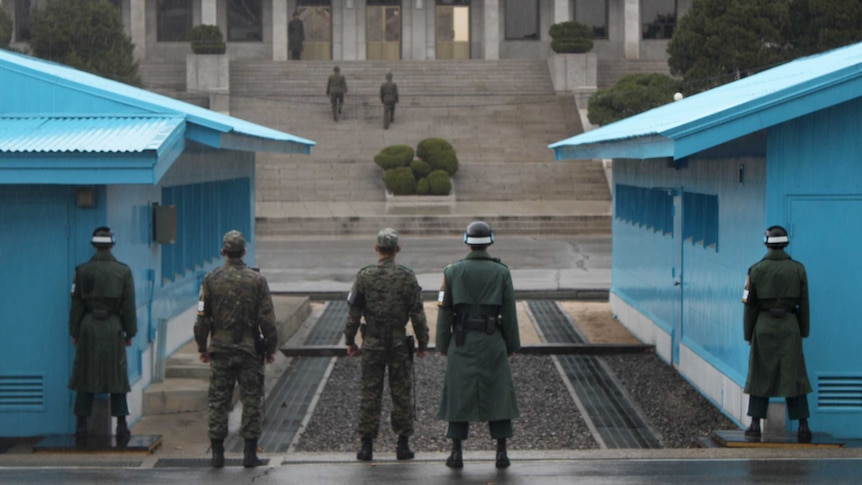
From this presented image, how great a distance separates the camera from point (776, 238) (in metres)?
9.70

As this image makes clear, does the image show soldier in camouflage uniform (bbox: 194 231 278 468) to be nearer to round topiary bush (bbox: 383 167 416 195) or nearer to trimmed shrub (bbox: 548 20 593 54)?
round topiary bush (bbox: 383 167 416 195)

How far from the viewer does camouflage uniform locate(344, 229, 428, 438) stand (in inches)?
366

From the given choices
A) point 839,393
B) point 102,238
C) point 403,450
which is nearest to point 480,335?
point 403,450

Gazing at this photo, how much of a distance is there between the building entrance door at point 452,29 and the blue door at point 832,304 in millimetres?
44144

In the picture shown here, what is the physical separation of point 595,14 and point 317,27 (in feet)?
40.2

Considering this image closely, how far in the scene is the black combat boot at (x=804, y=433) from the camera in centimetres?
990

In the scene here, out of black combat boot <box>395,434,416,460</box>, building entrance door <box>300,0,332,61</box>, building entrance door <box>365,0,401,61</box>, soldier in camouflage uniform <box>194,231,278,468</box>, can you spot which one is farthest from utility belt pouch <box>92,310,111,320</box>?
building entrance door <box>365,0,401,61</box>

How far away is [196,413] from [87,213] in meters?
2.42

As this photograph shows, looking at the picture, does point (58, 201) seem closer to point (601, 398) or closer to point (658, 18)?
point (601, 398)

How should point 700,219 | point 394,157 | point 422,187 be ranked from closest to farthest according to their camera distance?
point 700,219 < point 422,187 < point 394,157

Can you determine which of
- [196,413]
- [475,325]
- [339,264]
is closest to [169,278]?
[196,413]

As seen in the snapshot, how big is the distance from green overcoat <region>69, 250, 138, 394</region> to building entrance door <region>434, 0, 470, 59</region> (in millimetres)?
44750

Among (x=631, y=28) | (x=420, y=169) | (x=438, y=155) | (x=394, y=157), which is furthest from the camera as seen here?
(x=631, y=28)

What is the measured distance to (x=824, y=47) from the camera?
116ft
